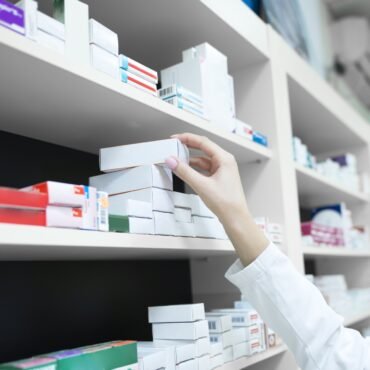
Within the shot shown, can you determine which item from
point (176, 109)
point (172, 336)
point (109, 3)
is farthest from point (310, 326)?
point (109, 3)

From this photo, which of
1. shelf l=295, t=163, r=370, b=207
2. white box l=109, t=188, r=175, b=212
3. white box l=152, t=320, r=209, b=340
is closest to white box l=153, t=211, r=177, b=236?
white box l=109, t=188, r=175, b=212

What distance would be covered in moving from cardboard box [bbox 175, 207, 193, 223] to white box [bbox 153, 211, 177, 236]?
25 mm

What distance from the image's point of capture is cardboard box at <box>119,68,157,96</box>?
1100 millimetres

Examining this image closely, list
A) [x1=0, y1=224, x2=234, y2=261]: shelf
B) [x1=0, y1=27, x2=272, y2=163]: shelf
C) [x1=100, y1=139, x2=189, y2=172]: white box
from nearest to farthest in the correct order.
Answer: [x1=0, y1=224, x2=234, y2=261]: shelf, [x1=0, y1=27, x2=272, y2=163]: shelf, [x1=100, y1=139, x2=189, y2=172]: white box

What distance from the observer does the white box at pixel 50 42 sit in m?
0.91

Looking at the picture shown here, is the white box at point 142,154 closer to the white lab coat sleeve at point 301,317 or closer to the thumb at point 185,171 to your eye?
the thumb at point 185,171

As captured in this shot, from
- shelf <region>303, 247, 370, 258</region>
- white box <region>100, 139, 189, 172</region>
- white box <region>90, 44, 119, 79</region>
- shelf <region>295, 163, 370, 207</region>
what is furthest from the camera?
shelf <region>295, 163, 370, 207</region>

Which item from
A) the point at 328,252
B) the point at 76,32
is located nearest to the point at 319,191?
the point at 328,252

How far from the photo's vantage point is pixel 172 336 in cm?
119

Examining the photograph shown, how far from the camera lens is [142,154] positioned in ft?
3.76

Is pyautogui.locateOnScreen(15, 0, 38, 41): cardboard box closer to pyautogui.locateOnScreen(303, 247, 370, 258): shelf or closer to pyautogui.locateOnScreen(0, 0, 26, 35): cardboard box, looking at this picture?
pyautogui.locateOnScreen(0, 0, 26, 35): cardboard box

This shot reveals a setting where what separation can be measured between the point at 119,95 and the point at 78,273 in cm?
54

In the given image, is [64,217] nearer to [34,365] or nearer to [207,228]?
[34,365]

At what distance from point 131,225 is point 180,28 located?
0.73m
